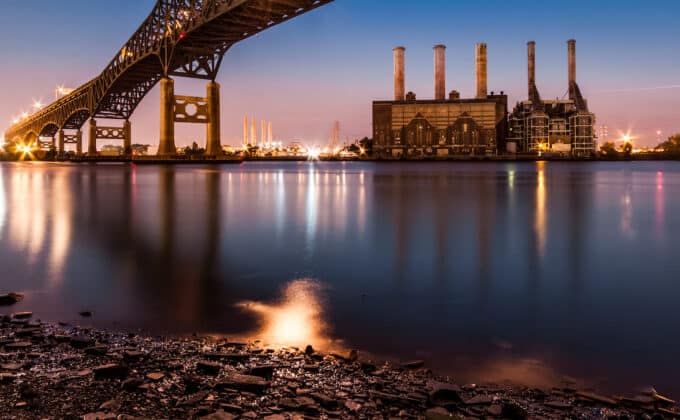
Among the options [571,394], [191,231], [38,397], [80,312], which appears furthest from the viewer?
[191,231]

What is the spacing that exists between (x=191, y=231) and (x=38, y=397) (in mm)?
7240

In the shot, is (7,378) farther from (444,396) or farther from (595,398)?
(595,398)

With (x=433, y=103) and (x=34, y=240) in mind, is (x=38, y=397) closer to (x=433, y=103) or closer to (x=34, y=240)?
(x=34, y=240)

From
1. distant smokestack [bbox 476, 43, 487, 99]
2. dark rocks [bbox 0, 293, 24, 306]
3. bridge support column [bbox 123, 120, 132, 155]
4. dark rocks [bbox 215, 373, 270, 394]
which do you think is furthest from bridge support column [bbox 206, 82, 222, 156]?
distant smokestack [bbox 476, 43, 487, 99]

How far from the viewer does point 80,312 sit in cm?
464

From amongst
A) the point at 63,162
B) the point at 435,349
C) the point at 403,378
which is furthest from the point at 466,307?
the point at 63,162

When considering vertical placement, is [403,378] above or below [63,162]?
below

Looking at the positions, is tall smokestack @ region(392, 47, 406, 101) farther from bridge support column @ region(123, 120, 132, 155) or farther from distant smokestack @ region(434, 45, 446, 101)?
bridge support column @ region(123, 120, 132, 155)

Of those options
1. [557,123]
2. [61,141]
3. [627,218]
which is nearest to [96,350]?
[627,218]

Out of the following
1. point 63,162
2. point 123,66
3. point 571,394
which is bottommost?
Result: point 571,394

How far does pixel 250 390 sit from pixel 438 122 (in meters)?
99.4

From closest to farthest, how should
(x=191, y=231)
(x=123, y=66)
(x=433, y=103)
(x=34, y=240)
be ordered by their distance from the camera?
(x=34, y=240) → (x=191, y=231) → (x=123, y=66) → (x=433, y=103)

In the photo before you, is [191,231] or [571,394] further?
[191,231]

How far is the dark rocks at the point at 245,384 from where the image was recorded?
2947 millimetres
